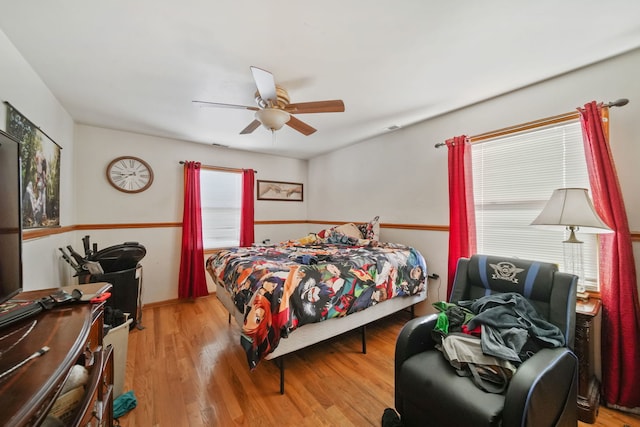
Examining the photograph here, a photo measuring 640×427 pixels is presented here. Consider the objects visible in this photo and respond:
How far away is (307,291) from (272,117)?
4.82 feet

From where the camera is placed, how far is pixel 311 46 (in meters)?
1.64

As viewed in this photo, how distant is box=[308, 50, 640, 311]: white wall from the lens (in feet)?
5.62

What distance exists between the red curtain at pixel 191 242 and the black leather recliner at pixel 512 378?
3.17 m

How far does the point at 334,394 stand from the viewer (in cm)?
177

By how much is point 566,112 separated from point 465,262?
147 cm

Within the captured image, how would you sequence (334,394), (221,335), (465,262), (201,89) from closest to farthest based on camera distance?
(334,394) < (465,262) < (201,89) < (221,335)

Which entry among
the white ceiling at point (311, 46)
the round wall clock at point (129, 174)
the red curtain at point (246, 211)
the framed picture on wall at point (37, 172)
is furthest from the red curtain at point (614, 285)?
the round wall clock at point (129, 174)

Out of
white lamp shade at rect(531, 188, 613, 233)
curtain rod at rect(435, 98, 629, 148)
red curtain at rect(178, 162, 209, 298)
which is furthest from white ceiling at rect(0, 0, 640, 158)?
red curtain at rect(178, 162, 209, 298)

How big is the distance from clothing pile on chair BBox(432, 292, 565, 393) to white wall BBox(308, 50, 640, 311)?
105 cm

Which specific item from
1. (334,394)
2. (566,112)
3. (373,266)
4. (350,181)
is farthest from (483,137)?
(334,394)

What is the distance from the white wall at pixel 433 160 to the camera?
5.62 feet

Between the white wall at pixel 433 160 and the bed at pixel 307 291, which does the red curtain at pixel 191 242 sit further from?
the white wall at pixel 433 160

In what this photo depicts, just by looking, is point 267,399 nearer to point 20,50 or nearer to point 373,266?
point 373,266

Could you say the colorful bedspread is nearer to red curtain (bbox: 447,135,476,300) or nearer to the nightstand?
red curtain (bbox: 447,135,476,300)
